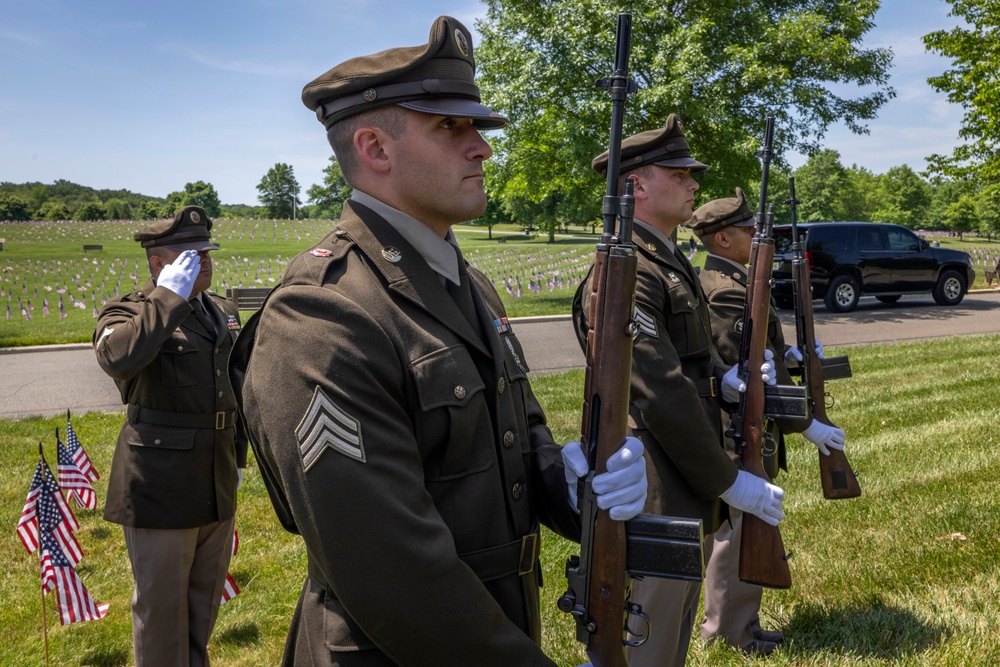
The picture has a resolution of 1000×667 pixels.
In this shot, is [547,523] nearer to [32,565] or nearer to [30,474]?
[32,565]

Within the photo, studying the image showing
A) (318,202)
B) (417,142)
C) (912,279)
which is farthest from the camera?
(318,202)

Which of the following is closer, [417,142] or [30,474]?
[417,142]

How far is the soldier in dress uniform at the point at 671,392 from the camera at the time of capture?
309cm

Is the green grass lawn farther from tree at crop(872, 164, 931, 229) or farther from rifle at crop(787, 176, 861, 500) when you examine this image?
tree at crop(872, 164, 931, 229)

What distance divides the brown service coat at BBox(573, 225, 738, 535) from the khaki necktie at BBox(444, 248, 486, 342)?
1.21 m

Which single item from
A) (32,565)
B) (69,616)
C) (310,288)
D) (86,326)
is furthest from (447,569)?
(86,326)

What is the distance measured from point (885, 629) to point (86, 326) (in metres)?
16.1

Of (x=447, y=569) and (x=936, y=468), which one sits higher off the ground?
(x=447, y=569)

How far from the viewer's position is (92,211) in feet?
100

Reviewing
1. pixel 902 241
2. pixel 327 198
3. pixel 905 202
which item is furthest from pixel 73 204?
pixel 905 202

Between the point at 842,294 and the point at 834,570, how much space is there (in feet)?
52.5

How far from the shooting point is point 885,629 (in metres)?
3.79

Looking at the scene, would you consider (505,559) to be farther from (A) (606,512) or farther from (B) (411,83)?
(B) (411,83)

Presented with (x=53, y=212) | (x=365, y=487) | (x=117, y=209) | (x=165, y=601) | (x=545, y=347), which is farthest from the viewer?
(x=117, y=209)
